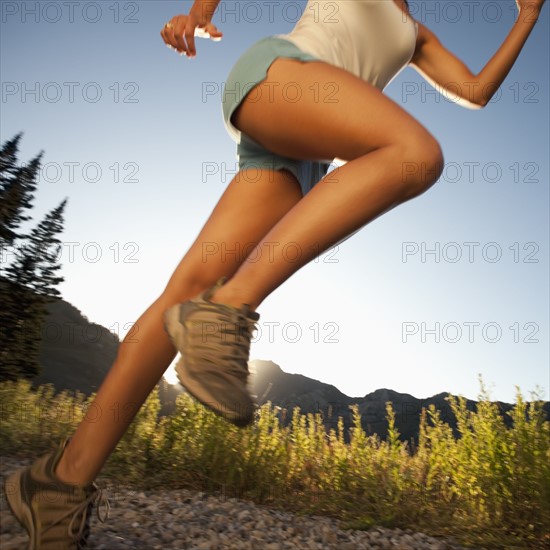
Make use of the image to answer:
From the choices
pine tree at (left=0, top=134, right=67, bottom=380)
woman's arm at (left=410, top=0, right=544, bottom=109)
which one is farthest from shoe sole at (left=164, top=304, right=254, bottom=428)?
pine tree at (left=0, top=134, right=67, bottom=380)

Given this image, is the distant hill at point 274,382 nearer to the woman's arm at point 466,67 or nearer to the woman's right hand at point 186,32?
the woman's arm at point 466,67

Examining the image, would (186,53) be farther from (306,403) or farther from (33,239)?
(306,403)

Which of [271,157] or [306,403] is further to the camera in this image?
[306,403]

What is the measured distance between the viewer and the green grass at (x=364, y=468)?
2865 millimetres

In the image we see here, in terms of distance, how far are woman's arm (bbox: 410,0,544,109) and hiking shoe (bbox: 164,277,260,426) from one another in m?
1.04

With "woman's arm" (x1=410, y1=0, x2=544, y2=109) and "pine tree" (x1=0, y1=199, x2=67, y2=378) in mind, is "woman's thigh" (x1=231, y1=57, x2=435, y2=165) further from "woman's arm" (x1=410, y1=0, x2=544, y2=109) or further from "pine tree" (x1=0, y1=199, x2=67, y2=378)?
"pine tree" (x1=0, y1=199, x2=67, y2=378)

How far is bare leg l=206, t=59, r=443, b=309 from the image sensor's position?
958mm

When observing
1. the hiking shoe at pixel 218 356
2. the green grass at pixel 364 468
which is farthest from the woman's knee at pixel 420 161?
the green grass at pixel 364 468

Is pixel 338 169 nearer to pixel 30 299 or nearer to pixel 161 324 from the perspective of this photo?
pixel 161 324

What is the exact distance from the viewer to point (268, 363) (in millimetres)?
20797

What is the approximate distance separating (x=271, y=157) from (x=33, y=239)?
30.2 ft

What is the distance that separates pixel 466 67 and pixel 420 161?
78cm

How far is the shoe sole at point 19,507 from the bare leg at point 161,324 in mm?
133

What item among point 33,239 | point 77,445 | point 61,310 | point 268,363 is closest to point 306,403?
point 268,363
